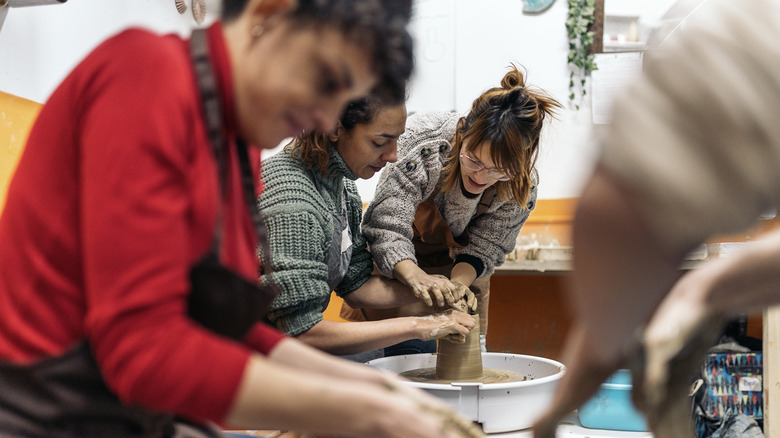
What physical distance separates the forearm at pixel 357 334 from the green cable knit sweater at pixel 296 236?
2.5 inches

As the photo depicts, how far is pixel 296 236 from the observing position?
1.57 m

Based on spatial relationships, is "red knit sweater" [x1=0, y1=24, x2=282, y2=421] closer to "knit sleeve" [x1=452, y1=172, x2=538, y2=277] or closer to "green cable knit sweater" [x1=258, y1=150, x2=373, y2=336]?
"green cable knit sweater" [x1=258, y1=150, x2=373, y2=336]

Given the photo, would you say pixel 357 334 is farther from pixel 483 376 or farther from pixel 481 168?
pixel 481 168

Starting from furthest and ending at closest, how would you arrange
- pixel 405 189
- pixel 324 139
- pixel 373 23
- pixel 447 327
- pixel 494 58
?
pixel 494 58 < pixel 405 189 < pixel 447 327 < pixel 324 139 < pixel 373 23

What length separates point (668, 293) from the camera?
66cm

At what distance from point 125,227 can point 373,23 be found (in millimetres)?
335

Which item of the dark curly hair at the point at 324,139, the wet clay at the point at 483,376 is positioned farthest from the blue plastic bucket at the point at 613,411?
the dark curly hair at the point at 324,139

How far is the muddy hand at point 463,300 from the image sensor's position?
2.02m

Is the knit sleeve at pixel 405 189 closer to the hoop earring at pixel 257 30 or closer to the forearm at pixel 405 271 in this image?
the forearm at pixel 405 271

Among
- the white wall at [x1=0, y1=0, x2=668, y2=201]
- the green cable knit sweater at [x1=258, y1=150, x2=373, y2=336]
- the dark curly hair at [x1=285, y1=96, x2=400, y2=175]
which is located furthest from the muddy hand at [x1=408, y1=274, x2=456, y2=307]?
the white wall at [x1=0, y1=0, x2=668, y2=201]

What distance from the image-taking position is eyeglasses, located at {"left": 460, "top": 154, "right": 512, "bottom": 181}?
214 cm

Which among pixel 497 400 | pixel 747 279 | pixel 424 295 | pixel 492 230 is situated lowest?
Answer: pixel 497 400

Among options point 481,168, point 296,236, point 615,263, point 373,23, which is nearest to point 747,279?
point 615,263

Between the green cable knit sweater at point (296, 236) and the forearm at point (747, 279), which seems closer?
the forearm at point (747, 279)
